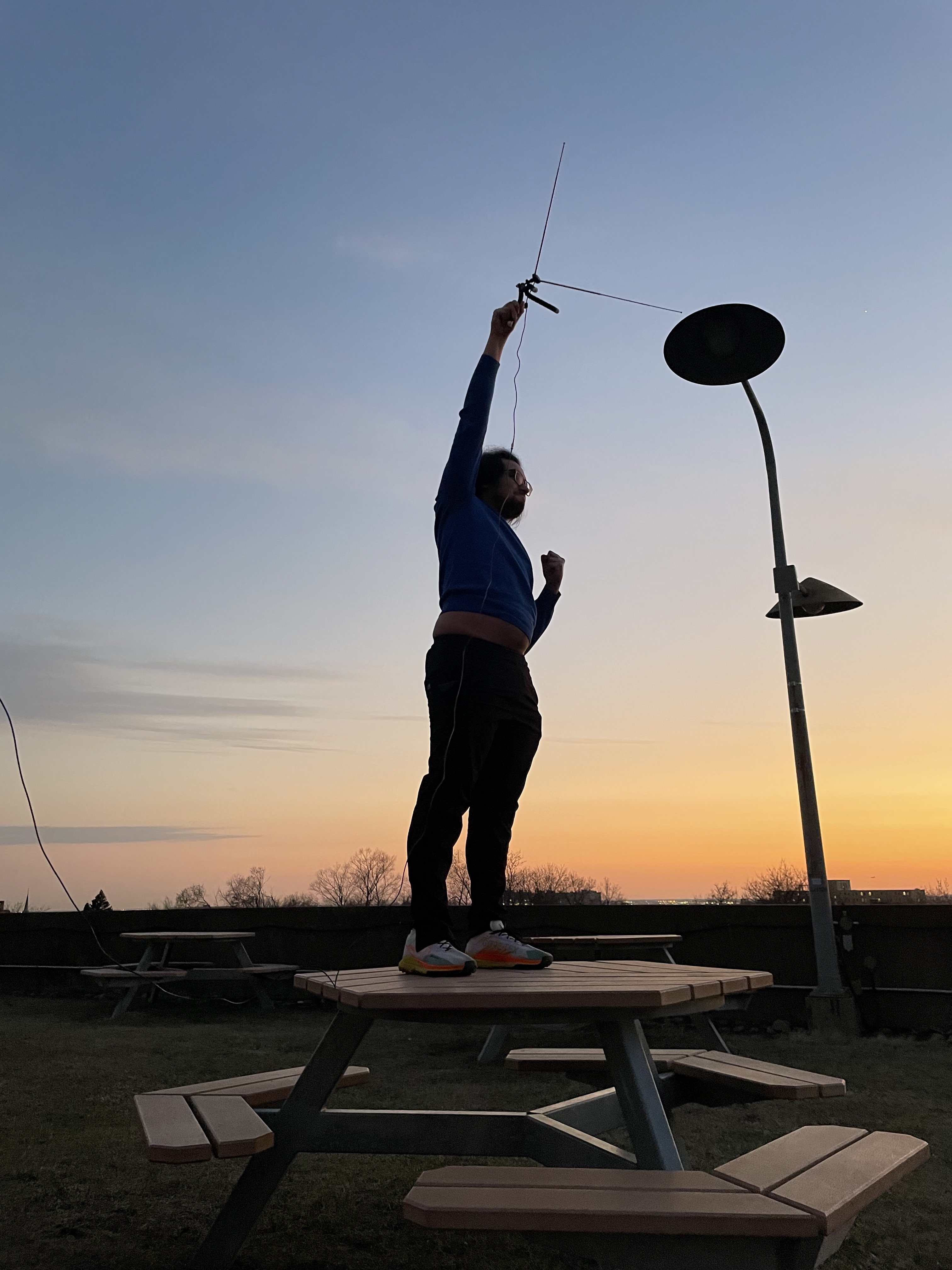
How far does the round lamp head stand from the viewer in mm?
5797

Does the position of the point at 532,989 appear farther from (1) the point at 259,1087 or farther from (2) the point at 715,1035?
(2) the point at 715,1035

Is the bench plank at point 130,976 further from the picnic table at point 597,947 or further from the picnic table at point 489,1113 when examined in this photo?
the picnic table at point 489,1113

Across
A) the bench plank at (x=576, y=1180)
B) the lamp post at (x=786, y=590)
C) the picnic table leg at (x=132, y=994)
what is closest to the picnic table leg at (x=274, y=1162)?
the bench plank at (x=576, y=1180)

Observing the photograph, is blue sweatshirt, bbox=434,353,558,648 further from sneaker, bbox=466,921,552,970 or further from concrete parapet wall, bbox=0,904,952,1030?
concrete parapet wall, bbox=0,904,952,1030

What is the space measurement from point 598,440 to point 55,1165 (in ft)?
16.9

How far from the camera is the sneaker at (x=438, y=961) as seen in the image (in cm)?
215

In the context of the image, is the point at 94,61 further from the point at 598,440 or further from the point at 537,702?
the point at 537,702

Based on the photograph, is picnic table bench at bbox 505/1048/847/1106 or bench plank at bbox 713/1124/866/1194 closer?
bench plank at bbox 713/1124/866/1194

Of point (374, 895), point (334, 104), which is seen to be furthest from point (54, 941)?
point (374, 895)

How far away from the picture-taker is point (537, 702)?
2684mm

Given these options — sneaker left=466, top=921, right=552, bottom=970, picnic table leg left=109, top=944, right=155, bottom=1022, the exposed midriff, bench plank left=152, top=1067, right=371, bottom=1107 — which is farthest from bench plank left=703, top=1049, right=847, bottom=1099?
picnic table leg left=109, top=944, right=155, bottom=1022

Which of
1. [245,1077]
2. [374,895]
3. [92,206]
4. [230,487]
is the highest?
[92,206]

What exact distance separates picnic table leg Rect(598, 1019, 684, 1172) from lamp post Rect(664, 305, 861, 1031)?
167 inches

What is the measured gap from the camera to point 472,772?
2.38 m
